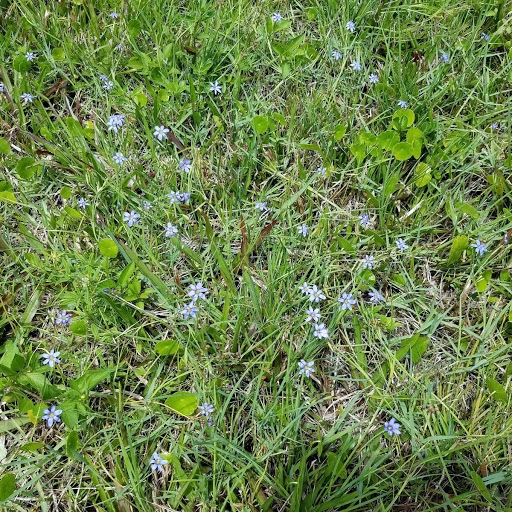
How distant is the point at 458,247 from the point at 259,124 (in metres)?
0.99

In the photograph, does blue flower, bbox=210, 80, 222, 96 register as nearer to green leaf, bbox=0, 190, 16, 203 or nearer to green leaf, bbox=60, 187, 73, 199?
green leaf, bbox=60, 187, 73, 199

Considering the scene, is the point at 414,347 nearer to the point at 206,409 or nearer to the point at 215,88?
the point at 206,409

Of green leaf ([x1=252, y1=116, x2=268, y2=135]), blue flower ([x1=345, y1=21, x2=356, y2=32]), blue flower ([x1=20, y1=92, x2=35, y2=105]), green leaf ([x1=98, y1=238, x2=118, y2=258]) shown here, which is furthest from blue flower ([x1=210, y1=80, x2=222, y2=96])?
green leaf ([x1=98, y1=238, x2=118, y2=258])

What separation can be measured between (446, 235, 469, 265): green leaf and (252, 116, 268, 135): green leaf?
94cm

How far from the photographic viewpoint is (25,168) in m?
2.25

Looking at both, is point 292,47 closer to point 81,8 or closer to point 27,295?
point 81,8

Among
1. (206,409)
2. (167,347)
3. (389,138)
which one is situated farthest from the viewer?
(389,138)

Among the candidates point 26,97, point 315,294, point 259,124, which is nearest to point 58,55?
point 26,97

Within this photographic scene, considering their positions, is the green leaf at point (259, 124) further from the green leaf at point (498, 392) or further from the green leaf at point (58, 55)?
the green leaf at point (498, 392)

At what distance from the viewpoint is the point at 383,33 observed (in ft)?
8.70

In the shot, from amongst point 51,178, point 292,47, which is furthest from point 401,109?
point 51,178

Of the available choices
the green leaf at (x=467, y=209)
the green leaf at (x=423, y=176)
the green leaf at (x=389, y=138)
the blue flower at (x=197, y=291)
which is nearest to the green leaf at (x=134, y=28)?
the green leaf at (x=389, y=138)

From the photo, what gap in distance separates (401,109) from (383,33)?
505mm

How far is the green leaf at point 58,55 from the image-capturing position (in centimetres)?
254
